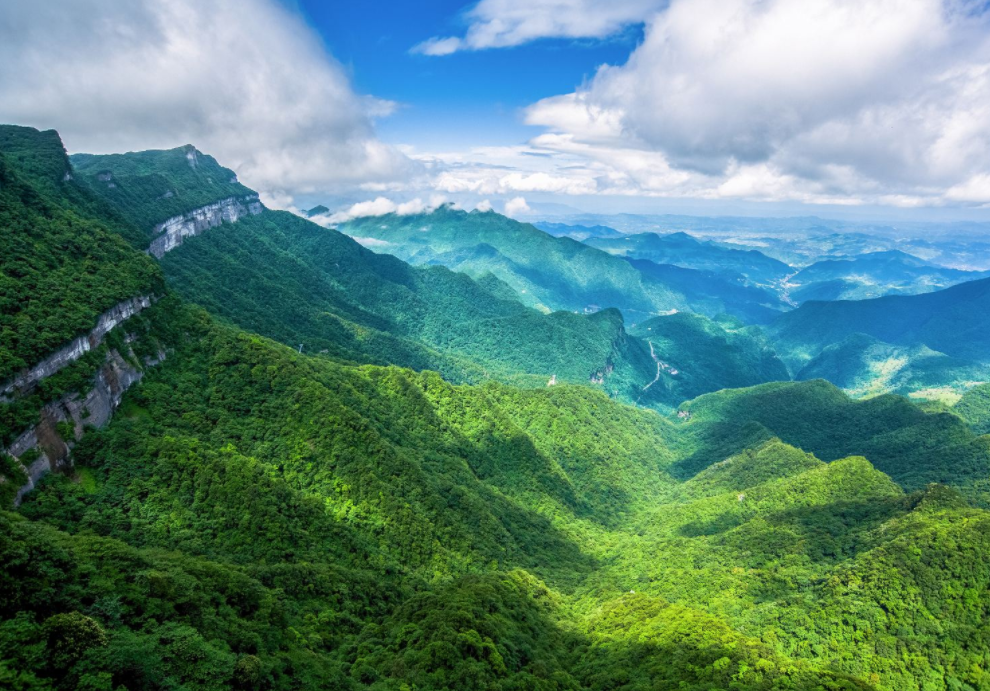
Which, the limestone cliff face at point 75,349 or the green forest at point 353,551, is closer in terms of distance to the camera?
the green forest at point 353,551

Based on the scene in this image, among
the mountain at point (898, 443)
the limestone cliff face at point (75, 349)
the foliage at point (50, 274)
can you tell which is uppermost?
the foliage at point (50, 274)

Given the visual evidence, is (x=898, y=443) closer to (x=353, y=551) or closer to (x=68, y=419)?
(x=353, y=551)

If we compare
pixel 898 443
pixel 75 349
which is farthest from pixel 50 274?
pixel 898 443

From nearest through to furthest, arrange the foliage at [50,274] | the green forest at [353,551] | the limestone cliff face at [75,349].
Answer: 1. the green forest at [353,551]
2. the limestone cliff face at [75,349]
3. the foliage at [50,274]

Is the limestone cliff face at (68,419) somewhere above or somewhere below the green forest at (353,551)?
above

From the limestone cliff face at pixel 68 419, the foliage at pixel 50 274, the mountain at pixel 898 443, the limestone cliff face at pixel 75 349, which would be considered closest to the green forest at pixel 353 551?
the foliage at pixel 50 274

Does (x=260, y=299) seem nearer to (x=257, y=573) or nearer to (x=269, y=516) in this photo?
(x=269, y=516)

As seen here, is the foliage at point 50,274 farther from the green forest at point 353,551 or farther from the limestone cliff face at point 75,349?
the limestone cliff face at point 75,349

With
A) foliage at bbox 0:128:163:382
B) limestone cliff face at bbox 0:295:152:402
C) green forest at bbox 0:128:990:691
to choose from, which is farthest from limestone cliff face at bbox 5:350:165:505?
foliage at bbox 0:128:163:382
